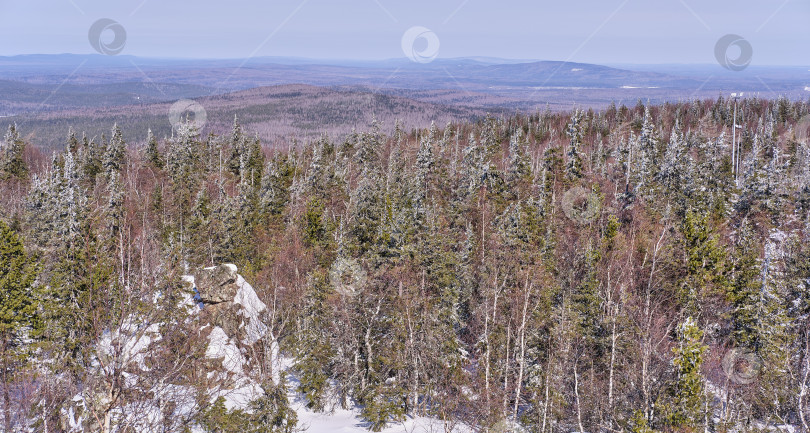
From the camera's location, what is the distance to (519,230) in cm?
3588

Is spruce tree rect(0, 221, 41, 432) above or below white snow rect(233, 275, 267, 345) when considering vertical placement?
above

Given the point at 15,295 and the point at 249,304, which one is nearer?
the point at 15,295

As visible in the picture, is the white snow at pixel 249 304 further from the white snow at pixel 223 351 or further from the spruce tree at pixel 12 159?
the spruce tree at pixel 12 159

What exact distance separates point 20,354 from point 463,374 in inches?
852

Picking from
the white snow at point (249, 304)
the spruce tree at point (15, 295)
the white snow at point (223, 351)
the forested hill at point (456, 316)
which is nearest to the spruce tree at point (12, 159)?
the forested hill at point (456, 316)

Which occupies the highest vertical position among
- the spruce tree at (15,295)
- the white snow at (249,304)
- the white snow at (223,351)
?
the spruce tree at (15,295)

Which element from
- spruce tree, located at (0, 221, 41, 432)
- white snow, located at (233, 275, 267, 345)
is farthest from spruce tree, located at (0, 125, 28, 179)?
white snow, located at (233, 275, 267, 345)

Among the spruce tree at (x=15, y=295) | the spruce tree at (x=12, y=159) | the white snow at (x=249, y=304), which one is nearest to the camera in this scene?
the spruce tree at (x=15, y=295)

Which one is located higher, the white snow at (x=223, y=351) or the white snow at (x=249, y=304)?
the white snow at (x=249, y=304)

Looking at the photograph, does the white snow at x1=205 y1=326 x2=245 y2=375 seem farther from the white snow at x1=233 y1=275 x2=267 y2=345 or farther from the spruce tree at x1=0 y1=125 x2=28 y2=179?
the spruce tree at x1=0 y1=125 x2=28 y2=179

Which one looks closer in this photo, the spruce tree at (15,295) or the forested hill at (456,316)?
the forested hill at (456,316)

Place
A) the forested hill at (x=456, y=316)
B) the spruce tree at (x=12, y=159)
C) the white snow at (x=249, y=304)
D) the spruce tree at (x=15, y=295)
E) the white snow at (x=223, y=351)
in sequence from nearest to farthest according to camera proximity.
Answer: the forested hill at (x=456, y=316)
the spruce tree at (x=15, y=295)
the white snow at (x=223, y=351)
the white snow at (x=249, y=304)
the spruce tree at (x=12, y=159)

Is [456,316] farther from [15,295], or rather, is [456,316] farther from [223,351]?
[15,295]

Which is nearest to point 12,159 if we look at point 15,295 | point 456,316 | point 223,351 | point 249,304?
point 15,295
